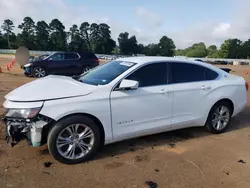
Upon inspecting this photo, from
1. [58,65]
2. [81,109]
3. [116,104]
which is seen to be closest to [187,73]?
[116,104]

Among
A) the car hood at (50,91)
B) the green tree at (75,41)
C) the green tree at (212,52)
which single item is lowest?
the green tree at (212,52)

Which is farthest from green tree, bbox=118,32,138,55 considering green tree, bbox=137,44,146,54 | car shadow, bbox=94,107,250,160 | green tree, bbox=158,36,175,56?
car shadow, bbox=94,107,250,160

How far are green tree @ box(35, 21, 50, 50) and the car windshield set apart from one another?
98331 mm

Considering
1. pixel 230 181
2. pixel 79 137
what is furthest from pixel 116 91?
pixel 230 181

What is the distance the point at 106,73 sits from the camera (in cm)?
462

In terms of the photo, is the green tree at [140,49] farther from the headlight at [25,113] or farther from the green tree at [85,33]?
the headlight at [25,113]

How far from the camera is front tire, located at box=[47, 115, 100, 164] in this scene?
372 cm

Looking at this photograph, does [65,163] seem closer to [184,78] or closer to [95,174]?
[95,174]

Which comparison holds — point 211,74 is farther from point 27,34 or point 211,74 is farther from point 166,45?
point 166,45

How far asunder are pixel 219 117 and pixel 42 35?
343 ft

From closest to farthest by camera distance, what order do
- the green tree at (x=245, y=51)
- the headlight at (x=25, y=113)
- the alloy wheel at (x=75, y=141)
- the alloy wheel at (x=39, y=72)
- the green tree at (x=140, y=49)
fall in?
1. the headlight at (x=25, y=113)
2. the alloy wheel at (x=75, y=141)
3. the alloy wheel at (x=39, y=72)
4. the green tree at (x=245, y=51)
5. the green tree at (x=140, y=49)

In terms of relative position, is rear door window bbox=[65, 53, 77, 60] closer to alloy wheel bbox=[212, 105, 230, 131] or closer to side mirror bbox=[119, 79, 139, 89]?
alloy wheel bbox=[212, 105, 230, 131]

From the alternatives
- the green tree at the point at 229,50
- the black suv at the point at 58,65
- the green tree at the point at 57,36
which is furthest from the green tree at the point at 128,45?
the black suv at the point at 58,65

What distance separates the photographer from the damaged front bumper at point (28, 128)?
3.63 metres
